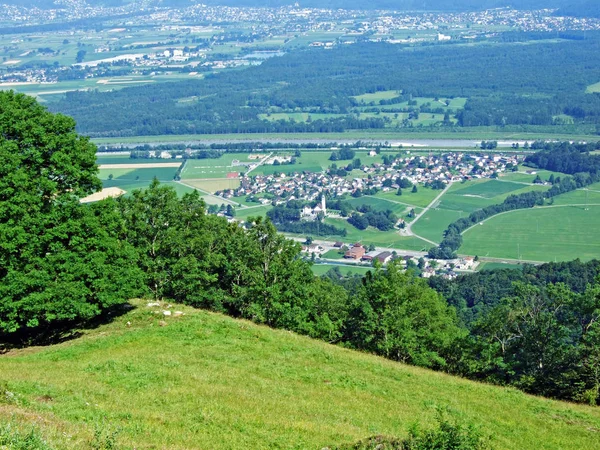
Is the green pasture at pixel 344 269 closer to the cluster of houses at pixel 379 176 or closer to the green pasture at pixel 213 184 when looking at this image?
the cluster of houses at pixel 379 176

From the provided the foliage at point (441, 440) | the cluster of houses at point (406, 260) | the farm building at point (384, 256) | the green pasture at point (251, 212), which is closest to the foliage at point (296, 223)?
the green pasture at point (251, 212)

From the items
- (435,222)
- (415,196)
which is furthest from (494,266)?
(415,196)

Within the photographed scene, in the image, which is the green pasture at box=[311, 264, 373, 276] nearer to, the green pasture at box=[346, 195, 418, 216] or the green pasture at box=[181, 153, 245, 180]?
the green pasture at box=[346, 195, 418, 216]

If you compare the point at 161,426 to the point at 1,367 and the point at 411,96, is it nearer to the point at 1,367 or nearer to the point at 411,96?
the point at 1,367

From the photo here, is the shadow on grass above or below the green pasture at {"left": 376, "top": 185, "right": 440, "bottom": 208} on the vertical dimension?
above

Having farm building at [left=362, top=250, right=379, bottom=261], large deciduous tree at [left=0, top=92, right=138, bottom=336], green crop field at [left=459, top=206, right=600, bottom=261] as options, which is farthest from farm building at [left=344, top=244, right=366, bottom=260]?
large deciduous tree at [left=0, top=92, right=138, bottom=336]

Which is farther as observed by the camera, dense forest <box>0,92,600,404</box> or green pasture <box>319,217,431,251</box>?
green pasture <box>319,217,431,251</box>

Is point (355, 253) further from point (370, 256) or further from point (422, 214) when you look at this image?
point (422, 214)
